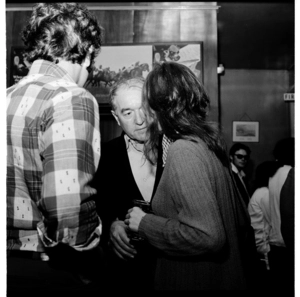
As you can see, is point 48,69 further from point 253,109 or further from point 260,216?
point 253,109

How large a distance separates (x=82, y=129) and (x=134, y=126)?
78 centimetres

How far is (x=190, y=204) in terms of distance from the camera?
847 mm

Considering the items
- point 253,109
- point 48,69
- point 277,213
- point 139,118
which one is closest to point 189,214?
→ point 48,69

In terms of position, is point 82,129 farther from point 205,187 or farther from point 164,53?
point 164,53

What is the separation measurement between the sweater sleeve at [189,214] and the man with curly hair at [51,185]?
19cm

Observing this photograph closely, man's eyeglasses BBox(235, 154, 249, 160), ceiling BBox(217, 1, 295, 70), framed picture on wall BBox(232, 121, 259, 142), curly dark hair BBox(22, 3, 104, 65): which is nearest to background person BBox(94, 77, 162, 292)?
curly dark hair BBox(22, 3, 104, 65)

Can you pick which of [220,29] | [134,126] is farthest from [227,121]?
[134,126]

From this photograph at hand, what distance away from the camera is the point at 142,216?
3.22 feet

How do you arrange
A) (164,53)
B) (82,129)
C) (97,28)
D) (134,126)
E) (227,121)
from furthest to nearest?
(227,121) → (164,53) → (134,126) → (97,28) → (82,129)

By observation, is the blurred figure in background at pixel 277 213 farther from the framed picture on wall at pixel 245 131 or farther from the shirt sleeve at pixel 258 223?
the framed picture on wall at pixel 245 131

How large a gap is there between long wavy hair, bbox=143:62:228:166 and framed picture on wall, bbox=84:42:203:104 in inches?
38.8

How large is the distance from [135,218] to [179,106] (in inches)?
14.4

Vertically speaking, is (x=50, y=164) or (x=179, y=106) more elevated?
(x=179, y=106)
